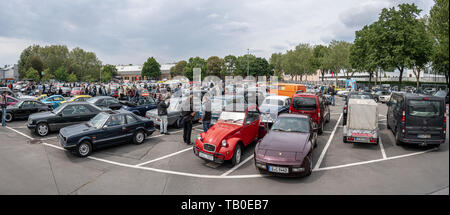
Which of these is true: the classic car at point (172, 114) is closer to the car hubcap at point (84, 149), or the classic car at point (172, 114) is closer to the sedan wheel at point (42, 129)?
the car hubcap at point (84, 149)

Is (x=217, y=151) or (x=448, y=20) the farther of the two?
(x=217, y=151)

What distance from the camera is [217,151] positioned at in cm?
762

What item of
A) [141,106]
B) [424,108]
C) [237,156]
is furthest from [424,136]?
[141,106]

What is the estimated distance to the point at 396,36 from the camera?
1256 inches

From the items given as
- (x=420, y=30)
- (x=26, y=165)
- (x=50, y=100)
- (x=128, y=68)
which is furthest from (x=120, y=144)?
(x=128, y=68)

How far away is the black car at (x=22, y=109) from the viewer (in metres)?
14.9

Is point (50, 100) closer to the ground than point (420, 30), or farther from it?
closer to the ground

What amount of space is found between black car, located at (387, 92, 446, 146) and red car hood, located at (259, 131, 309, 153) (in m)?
4.44

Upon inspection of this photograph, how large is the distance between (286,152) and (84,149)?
713 cm

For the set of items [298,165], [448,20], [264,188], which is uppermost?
[448,20]

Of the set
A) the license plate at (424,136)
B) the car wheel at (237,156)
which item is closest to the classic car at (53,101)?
the car wheel at (237,156)

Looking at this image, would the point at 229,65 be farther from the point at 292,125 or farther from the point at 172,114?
the point at 292,125
